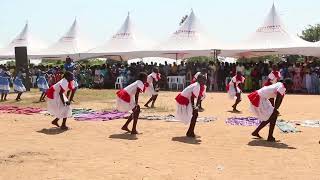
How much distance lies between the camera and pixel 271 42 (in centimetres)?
2655

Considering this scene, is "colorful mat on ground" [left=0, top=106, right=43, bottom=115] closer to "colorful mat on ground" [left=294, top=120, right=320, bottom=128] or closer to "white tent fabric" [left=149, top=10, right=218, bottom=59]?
"colorful mat on ground" [left=294, top=120, right=320, bottom=128]

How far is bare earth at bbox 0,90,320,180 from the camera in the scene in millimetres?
7320

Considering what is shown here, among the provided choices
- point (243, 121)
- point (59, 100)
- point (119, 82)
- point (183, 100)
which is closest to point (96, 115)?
point (59, 100)

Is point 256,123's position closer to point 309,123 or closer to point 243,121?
point 243,121

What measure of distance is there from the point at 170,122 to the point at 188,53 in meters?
15.6

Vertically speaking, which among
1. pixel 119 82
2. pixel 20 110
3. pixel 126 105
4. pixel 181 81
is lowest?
pixel 20 110

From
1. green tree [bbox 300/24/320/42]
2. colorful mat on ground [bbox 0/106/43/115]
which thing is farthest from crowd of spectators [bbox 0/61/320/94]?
green tree [bbox 300/24/320/42]

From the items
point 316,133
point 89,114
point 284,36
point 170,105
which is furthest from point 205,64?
point 316,133

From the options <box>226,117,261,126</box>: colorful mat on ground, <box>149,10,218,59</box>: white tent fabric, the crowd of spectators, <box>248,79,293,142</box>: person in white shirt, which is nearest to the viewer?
<box>248,79,293,142</box>: person in white shirt

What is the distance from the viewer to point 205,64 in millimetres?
28234

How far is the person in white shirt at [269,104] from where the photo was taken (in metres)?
10.2

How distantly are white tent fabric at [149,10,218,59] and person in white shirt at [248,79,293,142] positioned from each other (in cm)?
1719

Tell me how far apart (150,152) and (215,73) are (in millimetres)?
18690

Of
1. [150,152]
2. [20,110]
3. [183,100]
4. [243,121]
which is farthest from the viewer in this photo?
[20,110]
